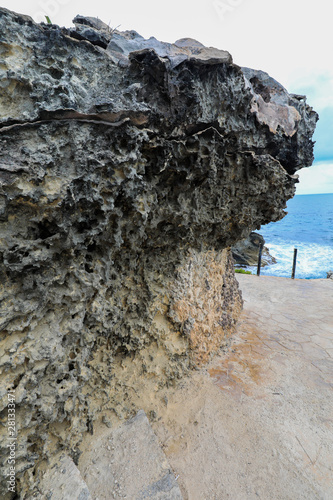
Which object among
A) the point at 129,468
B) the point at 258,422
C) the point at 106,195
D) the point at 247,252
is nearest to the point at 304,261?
the point at 247,252

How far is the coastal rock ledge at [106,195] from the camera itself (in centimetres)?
232

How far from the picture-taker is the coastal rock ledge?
7.61 ft

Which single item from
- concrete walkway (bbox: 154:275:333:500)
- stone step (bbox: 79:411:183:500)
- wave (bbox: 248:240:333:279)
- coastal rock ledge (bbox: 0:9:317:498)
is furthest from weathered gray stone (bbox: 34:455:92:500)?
wave (bbox: 248:240:333:279)

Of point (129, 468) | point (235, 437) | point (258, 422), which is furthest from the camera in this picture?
point (258, 422)

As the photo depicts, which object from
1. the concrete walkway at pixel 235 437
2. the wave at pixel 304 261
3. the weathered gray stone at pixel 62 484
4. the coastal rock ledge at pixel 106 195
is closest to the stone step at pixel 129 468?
the concrete walkway at pixel 235 437

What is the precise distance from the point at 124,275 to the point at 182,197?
5.24 ft

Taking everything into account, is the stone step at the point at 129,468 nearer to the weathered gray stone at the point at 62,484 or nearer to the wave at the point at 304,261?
the weathered gray stone at the point at 62,484

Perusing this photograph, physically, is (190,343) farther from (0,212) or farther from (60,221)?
(0,212)

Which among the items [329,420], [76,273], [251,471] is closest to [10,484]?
[76,273]

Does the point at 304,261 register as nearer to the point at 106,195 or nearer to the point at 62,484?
the point at 106,195

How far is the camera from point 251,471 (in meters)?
3.24

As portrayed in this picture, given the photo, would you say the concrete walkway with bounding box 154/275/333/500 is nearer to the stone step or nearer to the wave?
the stone step

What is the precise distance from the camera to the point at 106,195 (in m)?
2.79

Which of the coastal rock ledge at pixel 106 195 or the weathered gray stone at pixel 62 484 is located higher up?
the coastal rock ledge at pixel 106 195
